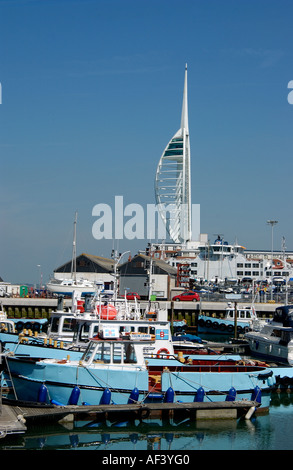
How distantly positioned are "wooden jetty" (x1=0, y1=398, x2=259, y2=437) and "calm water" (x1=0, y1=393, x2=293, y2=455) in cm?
27

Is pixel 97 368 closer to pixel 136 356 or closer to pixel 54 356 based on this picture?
pixel 136 356

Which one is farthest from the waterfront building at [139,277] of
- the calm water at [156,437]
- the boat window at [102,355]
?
the calm water at [156,437]

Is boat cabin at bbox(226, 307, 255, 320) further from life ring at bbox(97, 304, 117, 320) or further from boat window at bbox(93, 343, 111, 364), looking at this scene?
boat window at bbox(93, 343, 111, 364)

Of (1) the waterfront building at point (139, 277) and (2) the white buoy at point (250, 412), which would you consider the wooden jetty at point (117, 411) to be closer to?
(2) the white buoy at point (250, 412)

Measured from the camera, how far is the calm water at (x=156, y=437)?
61.5 ft

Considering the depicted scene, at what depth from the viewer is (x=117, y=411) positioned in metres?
20.0

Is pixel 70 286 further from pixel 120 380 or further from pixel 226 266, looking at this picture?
pixel 120 380

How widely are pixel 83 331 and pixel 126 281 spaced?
4319cm

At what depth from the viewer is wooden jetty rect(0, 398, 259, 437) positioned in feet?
59.5

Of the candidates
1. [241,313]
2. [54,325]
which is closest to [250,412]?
[54,325]

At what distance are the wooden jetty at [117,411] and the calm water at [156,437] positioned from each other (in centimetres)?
27

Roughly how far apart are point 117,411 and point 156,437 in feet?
4.79

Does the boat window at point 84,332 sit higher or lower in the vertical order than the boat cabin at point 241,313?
higher

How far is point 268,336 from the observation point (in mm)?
34844
